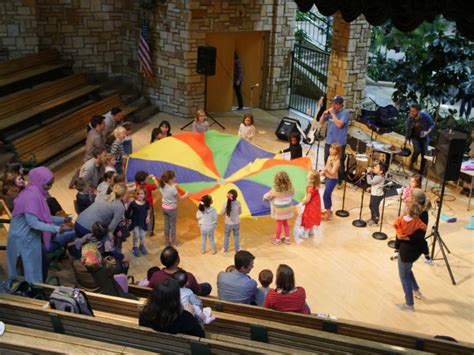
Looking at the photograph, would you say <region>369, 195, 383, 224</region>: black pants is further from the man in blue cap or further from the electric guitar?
the electric guitar

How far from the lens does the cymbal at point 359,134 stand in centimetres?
1178

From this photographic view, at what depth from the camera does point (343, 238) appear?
866 cm

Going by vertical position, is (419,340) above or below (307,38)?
below

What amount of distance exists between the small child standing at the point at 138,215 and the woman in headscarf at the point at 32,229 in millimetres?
1309

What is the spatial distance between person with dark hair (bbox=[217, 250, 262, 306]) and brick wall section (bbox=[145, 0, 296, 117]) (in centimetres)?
843

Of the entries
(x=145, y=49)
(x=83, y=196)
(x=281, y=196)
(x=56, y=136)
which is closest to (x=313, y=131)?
(x=281, y=196)

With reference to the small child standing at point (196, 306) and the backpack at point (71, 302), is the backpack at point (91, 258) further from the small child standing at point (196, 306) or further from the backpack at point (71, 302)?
the small child standing at point (196, 306)

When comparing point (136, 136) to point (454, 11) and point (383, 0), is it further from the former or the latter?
point (454, 11)

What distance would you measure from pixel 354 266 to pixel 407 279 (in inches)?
46.3

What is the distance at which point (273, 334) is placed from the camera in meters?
4.90

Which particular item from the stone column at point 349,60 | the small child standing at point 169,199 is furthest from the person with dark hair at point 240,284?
the stone column at point 349,60

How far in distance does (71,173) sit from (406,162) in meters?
6.14

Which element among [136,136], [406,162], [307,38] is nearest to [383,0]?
[406,162]

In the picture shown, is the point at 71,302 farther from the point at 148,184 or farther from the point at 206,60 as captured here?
the point at 206,60
